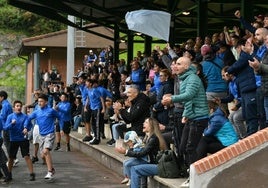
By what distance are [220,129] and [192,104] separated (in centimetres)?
57

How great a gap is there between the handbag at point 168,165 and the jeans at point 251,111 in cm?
130

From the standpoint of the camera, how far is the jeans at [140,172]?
10039 millimetres

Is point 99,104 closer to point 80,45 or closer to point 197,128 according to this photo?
point 197,128

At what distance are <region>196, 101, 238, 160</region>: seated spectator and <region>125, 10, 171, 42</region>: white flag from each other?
4.13 m

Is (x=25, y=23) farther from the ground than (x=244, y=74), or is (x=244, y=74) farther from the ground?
(x=25, y=23)

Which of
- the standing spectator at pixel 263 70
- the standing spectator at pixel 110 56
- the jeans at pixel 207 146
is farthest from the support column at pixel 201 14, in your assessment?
the standing spectator at pixel 110 56

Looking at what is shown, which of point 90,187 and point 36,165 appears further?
point 36,165

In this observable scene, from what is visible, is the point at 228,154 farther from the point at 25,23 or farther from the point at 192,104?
the point at 25,23

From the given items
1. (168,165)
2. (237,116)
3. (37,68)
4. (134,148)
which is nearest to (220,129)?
(168,165)

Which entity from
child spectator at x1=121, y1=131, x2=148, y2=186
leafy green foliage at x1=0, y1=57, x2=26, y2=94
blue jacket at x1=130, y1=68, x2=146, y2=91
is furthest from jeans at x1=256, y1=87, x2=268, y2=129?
leafy green foliage at x1=0, y1=57, x2=26, y2=94

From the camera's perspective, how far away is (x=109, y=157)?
14766 millimetres

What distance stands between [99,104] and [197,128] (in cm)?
812

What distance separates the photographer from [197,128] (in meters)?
8.97

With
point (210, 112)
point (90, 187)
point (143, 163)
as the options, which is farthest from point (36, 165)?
point (210, 112)
